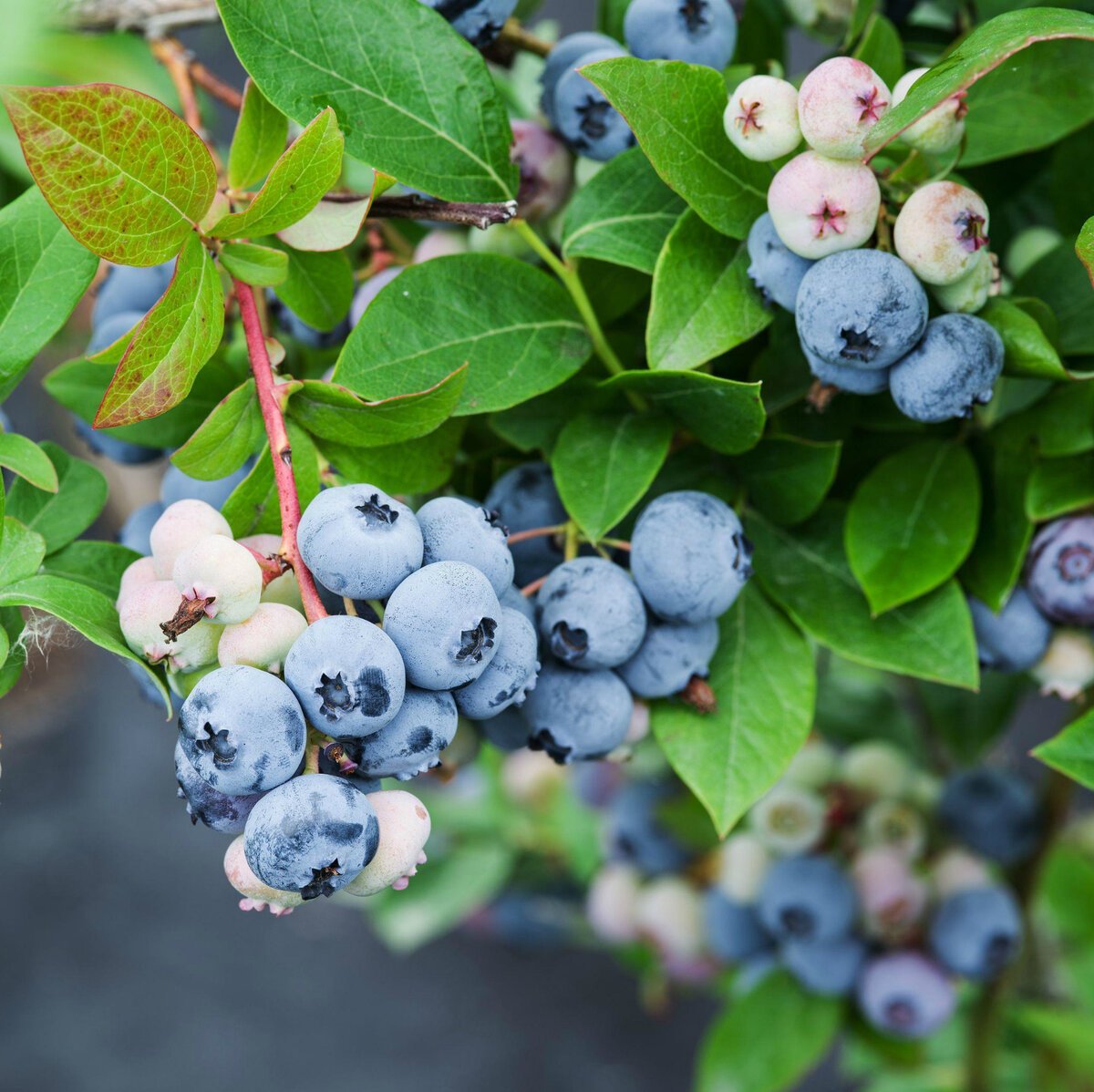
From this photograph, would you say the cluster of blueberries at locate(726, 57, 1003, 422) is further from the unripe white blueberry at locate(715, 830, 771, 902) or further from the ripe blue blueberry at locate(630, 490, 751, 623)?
the unripe white blueberry at locate(715, 830, 771, 902)

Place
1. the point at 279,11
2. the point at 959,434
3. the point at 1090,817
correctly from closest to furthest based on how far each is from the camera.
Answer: the point at 279,11, the point at 959,434, the point at 1090,817

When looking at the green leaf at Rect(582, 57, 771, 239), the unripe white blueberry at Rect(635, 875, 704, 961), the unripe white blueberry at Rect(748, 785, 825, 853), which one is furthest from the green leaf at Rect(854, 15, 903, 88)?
the unripe white blueberry at Rect(635, 875, 704, 961)

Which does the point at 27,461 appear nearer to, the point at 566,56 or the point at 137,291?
the point at 137,291

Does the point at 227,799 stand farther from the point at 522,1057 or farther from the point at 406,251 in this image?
the point at 522,1057

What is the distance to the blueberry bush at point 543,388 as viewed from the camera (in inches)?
17.0

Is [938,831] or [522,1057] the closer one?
[938,831]

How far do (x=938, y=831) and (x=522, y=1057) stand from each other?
1266 millimetres

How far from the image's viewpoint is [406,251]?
682 millimetres

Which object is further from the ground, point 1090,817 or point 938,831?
point 938,831

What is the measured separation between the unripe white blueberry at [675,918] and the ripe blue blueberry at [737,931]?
8 centimetres

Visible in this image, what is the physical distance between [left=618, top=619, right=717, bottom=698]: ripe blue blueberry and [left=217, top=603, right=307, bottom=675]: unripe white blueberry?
192 millimetres

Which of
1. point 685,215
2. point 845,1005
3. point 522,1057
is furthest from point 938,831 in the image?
point 522,1057

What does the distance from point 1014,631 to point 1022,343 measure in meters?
0.18

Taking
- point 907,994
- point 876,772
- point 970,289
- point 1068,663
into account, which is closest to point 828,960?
point 907,994
